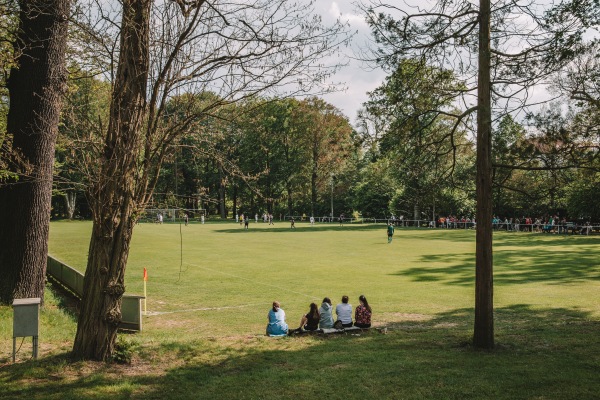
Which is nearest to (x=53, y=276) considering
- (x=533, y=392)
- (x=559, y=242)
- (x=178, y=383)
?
(x=178, y=383)

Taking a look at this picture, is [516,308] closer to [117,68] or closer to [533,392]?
[533,392]

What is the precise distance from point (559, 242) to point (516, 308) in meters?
25.2

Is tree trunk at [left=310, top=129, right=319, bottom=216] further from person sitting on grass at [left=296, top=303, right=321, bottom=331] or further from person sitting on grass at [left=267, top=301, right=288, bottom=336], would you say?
person sitting on grass at [left=267, top=301, right=288, bottom=336]

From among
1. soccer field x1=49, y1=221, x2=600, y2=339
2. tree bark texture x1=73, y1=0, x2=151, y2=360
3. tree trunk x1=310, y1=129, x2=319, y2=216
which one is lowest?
soccer field x1=49, y1=221, x2=600, y2=339

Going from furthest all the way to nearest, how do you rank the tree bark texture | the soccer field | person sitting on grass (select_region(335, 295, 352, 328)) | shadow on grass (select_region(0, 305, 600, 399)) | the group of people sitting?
the soccer field < person sitting on grass (select_region(335, 295, 352, 328)) < the group of people sitting < the tree bark texture < shadow on grass (select_region(0, 305, 600, 399))

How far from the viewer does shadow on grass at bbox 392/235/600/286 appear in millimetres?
20922

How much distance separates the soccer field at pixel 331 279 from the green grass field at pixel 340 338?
0.08 metres

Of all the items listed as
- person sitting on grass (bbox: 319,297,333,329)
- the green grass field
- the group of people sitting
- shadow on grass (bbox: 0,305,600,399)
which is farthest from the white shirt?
shadow on grass (bbox: 0,305,600,399)

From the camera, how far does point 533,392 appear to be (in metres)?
7.30

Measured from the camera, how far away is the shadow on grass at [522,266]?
20.9 metres

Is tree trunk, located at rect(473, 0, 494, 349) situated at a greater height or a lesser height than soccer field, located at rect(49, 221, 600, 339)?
greater

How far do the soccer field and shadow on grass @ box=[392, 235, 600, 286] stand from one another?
0.14ft

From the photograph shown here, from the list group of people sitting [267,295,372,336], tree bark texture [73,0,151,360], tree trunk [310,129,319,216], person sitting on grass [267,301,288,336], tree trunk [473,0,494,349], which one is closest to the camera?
tree bark texture [73,0,151,360]

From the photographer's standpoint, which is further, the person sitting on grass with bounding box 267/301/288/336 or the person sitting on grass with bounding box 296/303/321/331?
the person sitting on grass with bounding box 296/303/321/331
